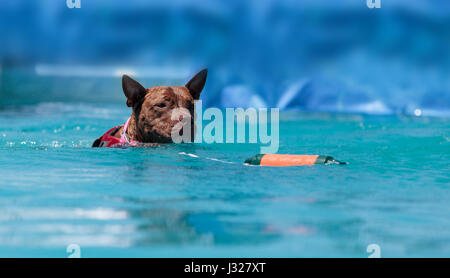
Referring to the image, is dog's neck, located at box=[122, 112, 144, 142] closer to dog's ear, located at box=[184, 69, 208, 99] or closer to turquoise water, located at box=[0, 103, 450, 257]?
turquoise water, located at box=[0, 103, 450, 257]

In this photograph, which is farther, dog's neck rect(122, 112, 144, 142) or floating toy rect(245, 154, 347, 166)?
dog's neck rect(122, 112, 144, 142)

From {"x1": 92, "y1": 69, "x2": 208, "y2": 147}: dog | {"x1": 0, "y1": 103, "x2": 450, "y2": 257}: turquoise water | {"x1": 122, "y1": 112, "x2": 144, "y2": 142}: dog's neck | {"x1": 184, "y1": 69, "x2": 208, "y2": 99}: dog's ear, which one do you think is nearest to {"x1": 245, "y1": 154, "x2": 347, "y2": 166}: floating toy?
{"x1": 0, "y1": 103, "x2": 450, "y2": 257}: turquoise water

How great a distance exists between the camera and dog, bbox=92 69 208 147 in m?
6.19

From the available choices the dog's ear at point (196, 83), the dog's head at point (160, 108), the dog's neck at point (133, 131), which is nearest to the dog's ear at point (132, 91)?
the dog's head at point (160, 108)

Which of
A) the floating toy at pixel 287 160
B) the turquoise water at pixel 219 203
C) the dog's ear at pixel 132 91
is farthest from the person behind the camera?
the dog's ear at pixel 132 91

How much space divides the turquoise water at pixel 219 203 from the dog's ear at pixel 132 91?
1.79 ft

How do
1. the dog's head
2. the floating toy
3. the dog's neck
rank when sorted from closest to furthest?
1. the floating toy
2. the dog's head
3. the dog's neck

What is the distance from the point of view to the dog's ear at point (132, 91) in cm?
631

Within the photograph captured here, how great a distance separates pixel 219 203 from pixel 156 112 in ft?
7.89

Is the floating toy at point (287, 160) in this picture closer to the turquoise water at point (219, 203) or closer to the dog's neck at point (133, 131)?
the turquoise water at point (219, 203)

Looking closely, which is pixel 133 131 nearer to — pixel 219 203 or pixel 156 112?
pixel 156 112

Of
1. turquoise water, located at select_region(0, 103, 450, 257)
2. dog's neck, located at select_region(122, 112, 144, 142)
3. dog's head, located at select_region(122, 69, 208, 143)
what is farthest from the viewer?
dog's neck, located at select_region(122, 112, 144, 142)
